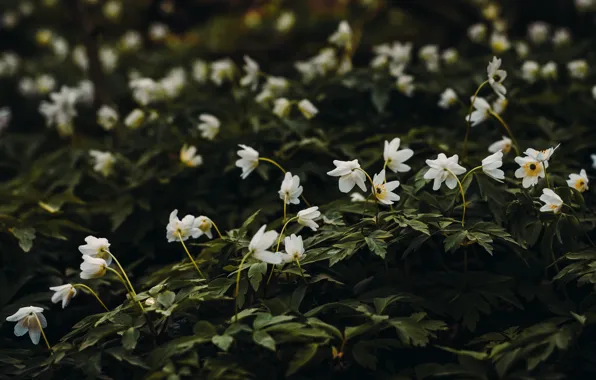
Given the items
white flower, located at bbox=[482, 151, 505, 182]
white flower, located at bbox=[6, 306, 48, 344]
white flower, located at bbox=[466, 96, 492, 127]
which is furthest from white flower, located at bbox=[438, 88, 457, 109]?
white flower, located at bbox=[6, 306, 48, 344]

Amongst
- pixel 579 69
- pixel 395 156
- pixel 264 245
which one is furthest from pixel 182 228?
pixel 579 69

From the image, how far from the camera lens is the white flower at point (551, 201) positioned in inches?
101

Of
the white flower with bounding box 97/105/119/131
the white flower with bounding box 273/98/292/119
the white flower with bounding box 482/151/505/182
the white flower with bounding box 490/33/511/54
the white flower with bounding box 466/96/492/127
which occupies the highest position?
the white flower with bounding box 482/151/505/182

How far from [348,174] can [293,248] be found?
397 mm

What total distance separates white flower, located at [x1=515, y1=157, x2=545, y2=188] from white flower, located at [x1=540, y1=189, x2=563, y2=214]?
0.32 ft

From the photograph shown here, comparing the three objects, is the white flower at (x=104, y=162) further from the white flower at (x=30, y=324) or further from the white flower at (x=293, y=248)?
the white flower at (x=293, y=248)

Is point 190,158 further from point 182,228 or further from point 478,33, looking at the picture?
point 478,33

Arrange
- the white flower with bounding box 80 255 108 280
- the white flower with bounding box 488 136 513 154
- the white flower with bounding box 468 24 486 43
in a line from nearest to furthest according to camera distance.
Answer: the white flower with bounding box 80 255 108 280
the white flower with bounding box 488 136 513 154
the white flower with bounding box 468 24 486 43

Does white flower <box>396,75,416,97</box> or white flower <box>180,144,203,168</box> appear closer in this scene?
white flower <box>180,144,203,168</box>

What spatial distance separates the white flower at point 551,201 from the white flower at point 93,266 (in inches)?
67.0

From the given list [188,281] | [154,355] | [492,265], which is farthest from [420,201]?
[154,355]

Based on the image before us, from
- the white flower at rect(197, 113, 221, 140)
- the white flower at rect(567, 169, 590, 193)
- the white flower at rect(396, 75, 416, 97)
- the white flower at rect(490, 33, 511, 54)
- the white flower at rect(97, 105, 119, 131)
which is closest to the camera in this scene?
the white flower at rect(567, 169, 590, 193)

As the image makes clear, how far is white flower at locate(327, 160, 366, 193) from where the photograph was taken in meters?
2.64

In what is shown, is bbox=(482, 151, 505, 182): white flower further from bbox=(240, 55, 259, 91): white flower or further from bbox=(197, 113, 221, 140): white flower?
bbox=(240, 55, 259, 91): white flower
